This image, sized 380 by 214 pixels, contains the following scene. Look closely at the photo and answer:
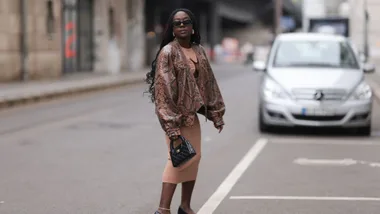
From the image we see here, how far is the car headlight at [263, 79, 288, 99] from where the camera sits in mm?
13273

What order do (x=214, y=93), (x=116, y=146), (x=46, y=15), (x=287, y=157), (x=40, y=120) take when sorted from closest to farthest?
(x=214, y=93) < (x=287, y=157) < (x=116, y=146) < (x=40, y=120) < (x=46, y=15)

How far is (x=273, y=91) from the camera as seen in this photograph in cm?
1336

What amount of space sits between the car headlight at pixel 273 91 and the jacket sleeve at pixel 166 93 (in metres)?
7.40

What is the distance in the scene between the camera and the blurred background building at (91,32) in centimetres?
2941

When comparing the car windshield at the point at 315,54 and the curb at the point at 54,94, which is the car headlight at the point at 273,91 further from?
the curb at the point at 54,94

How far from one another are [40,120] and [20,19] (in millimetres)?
13839

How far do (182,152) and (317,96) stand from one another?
24.2 feet

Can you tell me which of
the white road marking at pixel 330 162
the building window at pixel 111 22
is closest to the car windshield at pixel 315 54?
the white road marking at pixel 330 162

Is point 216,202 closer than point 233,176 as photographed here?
Yes

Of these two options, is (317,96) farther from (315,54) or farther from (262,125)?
(315,54)

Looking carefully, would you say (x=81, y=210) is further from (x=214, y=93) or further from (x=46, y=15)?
(x=46, y=15)

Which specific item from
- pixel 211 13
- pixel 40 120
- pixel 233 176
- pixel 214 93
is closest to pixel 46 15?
pixel 40 120

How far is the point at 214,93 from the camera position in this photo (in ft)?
20.6

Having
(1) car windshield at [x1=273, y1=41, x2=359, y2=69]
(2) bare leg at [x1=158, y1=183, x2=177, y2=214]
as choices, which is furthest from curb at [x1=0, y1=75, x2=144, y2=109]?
(2) bare leg at [x1=158, y1=183, x2=177, y2=214]
